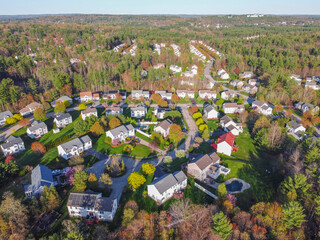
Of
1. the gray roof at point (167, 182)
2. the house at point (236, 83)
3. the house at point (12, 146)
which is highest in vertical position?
the house at point (236, 83)

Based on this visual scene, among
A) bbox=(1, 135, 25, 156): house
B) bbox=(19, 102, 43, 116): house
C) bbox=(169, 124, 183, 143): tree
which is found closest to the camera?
bbox=(1, 135, 25, 156): house

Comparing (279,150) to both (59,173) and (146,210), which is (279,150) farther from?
(59,173)

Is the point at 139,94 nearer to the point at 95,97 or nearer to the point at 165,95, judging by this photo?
the point at 165,95

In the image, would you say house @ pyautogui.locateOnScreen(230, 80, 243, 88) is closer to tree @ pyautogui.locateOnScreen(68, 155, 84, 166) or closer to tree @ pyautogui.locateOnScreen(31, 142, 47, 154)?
tree @ pyautogui.locateOnScreen(68, 155, 84, 166)

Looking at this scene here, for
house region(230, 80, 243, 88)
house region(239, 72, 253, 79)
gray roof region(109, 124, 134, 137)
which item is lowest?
gray roof region(109, 124, 134, 137)

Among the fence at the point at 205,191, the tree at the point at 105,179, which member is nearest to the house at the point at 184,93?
the fence at the point at 205,191

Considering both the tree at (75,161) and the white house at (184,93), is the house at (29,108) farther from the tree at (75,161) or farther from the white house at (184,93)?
the white house at (184,93)

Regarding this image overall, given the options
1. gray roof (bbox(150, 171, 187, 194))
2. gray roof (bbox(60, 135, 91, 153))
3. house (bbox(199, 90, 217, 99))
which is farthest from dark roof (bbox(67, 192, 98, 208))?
house (bbox(199, 90, 217, 99))
